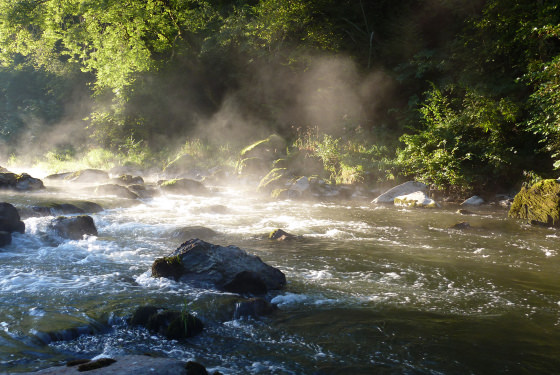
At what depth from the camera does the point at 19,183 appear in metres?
15.4

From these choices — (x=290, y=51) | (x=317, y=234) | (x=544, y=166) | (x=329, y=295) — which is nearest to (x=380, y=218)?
(x=317, y=234)

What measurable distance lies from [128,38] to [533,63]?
18843 millimetres

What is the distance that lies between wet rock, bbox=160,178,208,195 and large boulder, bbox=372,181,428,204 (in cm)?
664

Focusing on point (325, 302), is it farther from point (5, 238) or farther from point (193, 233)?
point (5, 238)

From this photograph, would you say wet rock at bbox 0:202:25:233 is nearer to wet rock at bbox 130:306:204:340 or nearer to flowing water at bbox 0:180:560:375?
flowing water at bbox 0:180:560:375

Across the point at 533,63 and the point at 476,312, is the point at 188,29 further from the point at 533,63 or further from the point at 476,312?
the point at 476,312

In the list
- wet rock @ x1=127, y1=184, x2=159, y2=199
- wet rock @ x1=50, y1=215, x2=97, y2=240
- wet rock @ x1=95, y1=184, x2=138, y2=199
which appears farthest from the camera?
wet rock @ x1=127, y1=184, x2=159, y2=199

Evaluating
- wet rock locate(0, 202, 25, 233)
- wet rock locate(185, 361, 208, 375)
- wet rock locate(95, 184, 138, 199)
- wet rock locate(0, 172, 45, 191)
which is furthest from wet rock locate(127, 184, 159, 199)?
wet rock locate(185, 361, 208, 375)

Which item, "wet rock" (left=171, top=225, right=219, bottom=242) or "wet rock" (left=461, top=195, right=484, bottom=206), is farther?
"wet rock" (left=461, top=195, right=484, bottom=206)

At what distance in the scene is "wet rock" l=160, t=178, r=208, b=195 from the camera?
51.4ft

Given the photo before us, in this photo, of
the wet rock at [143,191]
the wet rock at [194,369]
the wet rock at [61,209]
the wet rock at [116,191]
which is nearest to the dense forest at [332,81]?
the wet rock at [143,191]

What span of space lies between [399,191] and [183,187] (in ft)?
26.3

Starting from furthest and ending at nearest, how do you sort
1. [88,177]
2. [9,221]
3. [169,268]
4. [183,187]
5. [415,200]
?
[88,177], [183,187], [415,200], [9,221], [169,268]

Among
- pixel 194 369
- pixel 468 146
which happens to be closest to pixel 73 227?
pixel 194 369
